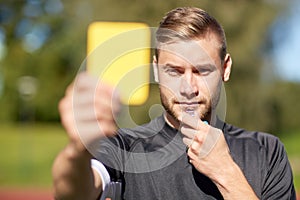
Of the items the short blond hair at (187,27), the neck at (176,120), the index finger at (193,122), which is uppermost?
the short blond hair at (187,27)

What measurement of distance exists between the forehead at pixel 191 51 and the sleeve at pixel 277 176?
0.44 m

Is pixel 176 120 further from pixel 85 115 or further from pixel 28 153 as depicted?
pixel 28 153

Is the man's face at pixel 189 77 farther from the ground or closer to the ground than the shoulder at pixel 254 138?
farther from the ground

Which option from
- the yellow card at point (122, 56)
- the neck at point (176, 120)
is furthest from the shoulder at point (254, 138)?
the yellow card at point (122, 56)

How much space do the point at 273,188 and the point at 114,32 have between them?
3.50 feet

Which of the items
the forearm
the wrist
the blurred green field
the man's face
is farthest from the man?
the blurred green field

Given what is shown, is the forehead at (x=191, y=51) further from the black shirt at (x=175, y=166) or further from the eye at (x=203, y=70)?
the black shirt at (x=175, y=166)

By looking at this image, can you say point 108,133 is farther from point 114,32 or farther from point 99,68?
point 114,32

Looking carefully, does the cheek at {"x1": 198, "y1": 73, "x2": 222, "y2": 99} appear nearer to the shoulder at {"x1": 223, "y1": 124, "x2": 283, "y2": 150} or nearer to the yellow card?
the shoulder at {"x1": 223, "y1": 124, "x2": 283, "y2": 150}

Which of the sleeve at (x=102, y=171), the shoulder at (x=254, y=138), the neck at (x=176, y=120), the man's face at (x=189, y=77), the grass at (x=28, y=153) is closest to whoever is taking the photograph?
the sleeve at (x=102, y=171)

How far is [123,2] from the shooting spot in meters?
22.5

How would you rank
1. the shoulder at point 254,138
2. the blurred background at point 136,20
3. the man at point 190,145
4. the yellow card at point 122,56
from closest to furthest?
the yellow card at point 122,56 → the man at point 190,145 → the shoulder at point 254,138 → the blurred background at point 136,20

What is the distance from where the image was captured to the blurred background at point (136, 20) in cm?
2239

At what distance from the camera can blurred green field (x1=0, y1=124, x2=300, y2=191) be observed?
27241mm
